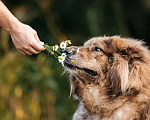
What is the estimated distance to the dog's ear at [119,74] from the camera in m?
3.41

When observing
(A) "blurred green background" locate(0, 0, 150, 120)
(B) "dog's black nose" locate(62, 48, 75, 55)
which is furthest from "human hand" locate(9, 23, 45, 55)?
(A) "blurred green background" locate(0, 0, 150, 120)

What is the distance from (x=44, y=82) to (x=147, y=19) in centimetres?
364

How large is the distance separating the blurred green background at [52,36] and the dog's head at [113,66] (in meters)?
2.49

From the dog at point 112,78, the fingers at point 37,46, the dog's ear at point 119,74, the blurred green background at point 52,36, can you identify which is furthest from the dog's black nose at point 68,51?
the blurred green background at point 52,36

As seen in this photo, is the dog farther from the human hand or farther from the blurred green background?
the blurred green background

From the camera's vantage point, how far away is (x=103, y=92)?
3598mm

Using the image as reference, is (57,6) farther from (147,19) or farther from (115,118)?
(115,118)

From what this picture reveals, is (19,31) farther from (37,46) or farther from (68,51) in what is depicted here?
(68,51)

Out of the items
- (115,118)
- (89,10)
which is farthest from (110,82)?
(89,10)

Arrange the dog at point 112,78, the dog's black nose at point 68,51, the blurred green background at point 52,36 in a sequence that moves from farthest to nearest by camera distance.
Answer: the blurred green background at point 52,36 < the dog's black nose at point 68,51 < the dog at point 112,78

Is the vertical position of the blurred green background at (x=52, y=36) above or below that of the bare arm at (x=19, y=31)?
above

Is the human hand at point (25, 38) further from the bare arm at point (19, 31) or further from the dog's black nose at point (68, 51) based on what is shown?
the dog's black nose at point (68, 51)

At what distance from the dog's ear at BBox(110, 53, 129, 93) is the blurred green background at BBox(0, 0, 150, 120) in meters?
2.81

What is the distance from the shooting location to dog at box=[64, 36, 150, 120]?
335 centimetres
